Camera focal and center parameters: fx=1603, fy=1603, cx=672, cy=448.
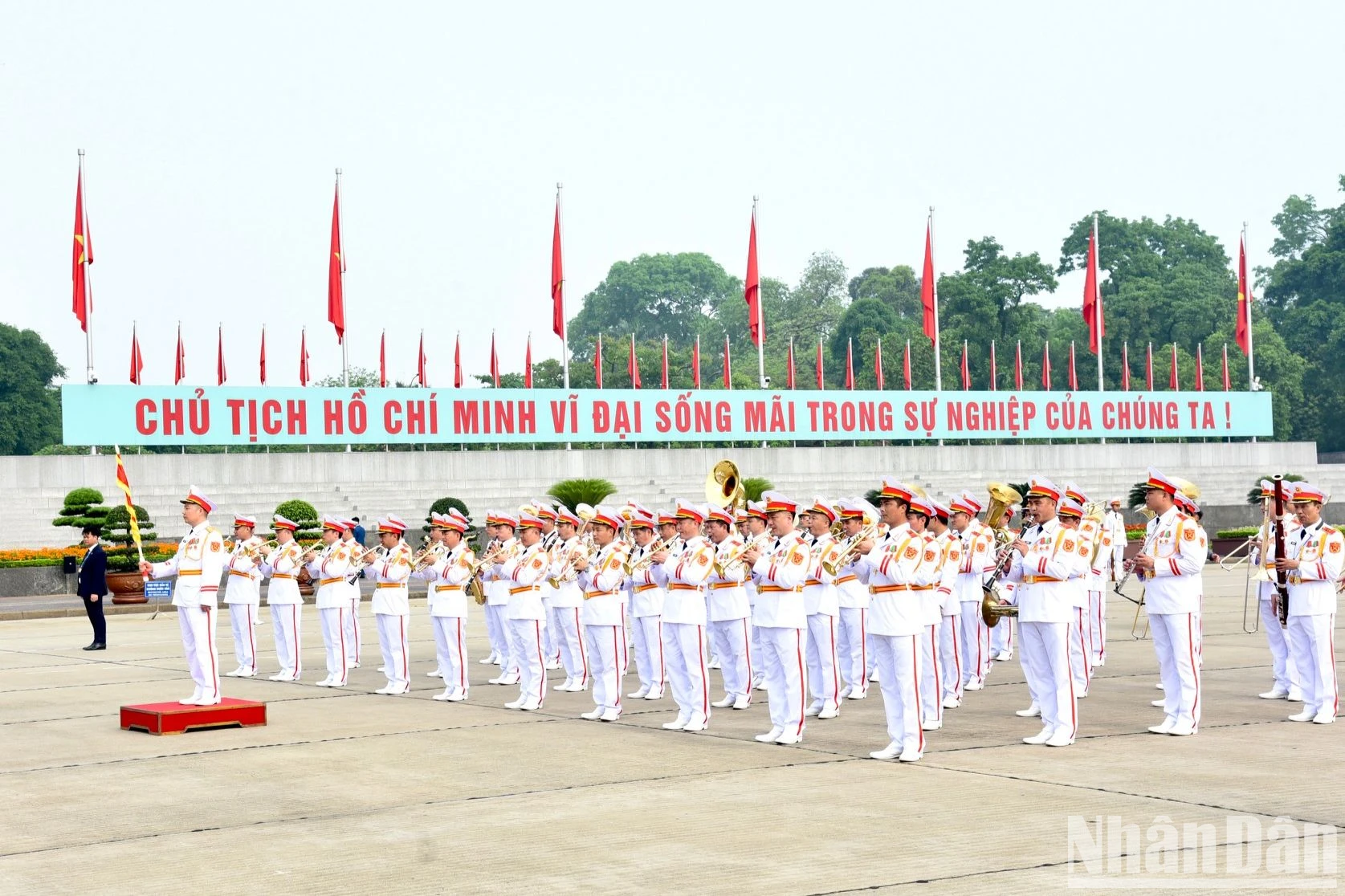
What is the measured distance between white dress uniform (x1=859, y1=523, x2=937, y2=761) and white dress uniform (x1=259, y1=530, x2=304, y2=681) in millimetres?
8170

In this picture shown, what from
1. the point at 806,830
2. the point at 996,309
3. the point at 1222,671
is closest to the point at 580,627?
the point at 1222,671

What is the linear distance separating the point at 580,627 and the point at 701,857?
27.4 feet

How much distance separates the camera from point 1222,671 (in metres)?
16.2

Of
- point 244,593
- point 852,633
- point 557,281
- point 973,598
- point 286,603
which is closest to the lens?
point 852,633

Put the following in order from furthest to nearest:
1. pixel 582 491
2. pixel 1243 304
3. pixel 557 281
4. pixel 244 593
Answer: pixel 1243 304 < pixel 557 281 < pixel 582 491 < pixel 244 593

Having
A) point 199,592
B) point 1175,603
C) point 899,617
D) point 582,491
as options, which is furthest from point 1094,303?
point 899,617

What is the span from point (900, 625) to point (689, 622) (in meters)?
2.20

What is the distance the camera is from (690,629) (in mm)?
12688

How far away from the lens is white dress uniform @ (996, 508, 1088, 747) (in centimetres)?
1150

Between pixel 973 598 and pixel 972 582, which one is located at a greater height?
pixel 972 582

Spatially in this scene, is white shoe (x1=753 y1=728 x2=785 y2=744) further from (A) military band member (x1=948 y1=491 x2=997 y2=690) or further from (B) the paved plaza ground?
(A) military band member (x1=948 y1=491 x2=997 y2=690)

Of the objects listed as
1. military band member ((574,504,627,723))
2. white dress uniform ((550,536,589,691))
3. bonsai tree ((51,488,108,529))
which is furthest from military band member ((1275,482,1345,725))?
bonsai tree ((51,488,108,529))

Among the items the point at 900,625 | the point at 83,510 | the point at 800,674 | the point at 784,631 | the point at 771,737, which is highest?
the point at 83,510

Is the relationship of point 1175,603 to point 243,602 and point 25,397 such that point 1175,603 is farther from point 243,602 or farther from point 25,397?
point 25,397
